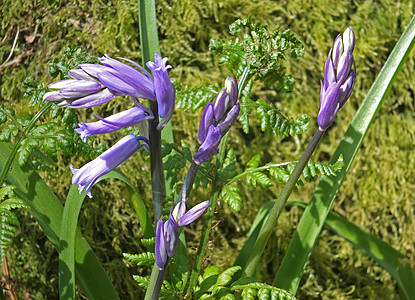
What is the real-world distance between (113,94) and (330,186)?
2.27ft

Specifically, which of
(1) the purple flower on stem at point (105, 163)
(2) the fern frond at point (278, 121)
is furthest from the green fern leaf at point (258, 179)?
(1) the purple flower on stem at point (105, 163)

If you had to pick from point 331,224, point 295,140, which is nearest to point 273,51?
point 331,224

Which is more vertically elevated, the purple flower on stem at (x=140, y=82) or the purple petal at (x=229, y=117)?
the purple flower on stem at (x=140, y=82)

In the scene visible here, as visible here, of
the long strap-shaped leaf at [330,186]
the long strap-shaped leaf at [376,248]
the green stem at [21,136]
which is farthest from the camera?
the long strap-shaped leaf at [376,248]

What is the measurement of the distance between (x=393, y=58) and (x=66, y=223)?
95cm

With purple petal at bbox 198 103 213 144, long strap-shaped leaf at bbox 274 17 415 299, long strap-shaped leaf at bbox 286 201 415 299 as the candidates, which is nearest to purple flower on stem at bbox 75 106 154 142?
purple petal at bbox 198 103 213 144

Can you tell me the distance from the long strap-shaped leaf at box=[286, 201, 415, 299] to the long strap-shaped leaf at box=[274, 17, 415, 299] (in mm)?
170

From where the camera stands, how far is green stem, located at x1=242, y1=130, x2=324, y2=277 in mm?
889

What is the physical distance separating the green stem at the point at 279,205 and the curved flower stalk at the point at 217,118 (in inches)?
7.3

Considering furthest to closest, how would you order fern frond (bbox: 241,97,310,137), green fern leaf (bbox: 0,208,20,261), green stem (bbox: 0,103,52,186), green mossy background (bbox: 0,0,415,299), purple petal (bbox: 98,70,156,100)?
1. green mossy background (bbox: 0,0,415,299)
2. fern frond (bbox: 241,97,310,137)
3. green stem (bbox: 0,103,52,186)
4. green fern leaf (bbox: 0,208,20,261)
5. purple petal (bbox: 98,70,156,100)

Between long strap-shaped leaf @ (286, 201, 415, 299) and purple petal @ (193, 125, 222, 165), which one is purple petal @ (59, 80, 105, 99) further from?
long strap-shaped leaf @ (286, 201, 415, 299)

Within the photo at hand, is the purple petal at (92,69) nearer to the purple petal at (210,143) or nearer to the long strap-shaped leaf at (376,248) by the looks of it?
the purple petal at (210,143)

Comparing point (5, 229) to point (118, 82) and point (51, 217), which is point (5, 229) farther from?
point (118, 82)

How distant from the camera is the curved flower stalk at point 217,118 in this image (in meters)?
0.79
